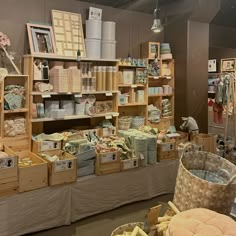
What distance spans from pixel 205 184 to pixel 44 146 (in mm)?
2123

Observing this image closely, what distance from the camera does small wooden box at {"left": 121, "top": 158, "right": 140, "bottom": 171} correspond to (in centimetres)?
374

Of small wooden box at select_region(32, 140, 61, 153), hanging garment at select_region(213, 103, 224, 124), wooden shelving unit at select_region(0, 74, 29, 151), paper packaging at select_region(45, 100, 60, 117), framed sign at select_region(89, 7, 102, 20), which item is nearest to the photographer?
wooden shelving unit at select_region(0, 74, 29, 151)

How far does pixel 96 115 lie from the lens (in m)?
4.22

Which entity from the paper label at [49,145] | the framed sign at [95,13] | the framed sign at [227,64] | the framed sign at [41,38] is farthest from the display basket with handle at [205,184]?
the framed sign at [227,64]

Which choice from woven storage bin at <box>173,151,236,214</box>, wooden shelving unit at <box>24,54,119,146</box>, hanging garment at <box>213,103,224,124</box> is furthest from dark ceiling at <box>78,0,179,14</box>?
woven storage bin at <box>173,151,236,214</box>

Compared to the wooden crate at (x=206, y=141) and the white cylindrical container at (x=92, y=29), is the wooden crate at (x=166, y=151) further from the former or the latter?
the white cylindrical container at (x=92, y=29)

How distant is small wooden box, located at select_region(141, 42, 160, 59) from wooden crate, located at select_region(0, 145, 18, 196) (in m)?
2.88

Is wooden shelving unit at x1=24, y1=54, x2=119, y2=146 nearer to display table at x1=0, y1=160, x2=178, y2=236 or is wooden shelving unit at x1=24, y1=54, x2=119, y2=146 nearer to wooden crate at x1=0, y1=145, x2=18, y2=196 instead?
wooden crate at x1=0, y1=145, x2=18, y2=196

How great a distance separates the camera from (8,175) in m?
2.97

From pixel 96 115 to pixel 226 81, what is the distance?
242cm

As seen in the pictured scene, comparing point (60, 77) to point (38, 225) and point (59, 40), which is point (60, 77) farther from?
point (38, 225)

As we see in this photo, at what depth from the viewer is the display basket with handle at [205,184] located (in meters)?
2.29

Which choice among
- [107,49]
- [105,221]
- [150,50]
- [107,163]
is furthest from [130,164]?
[150,50]

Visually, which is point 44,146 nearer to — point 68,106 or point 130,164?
point 68,106
